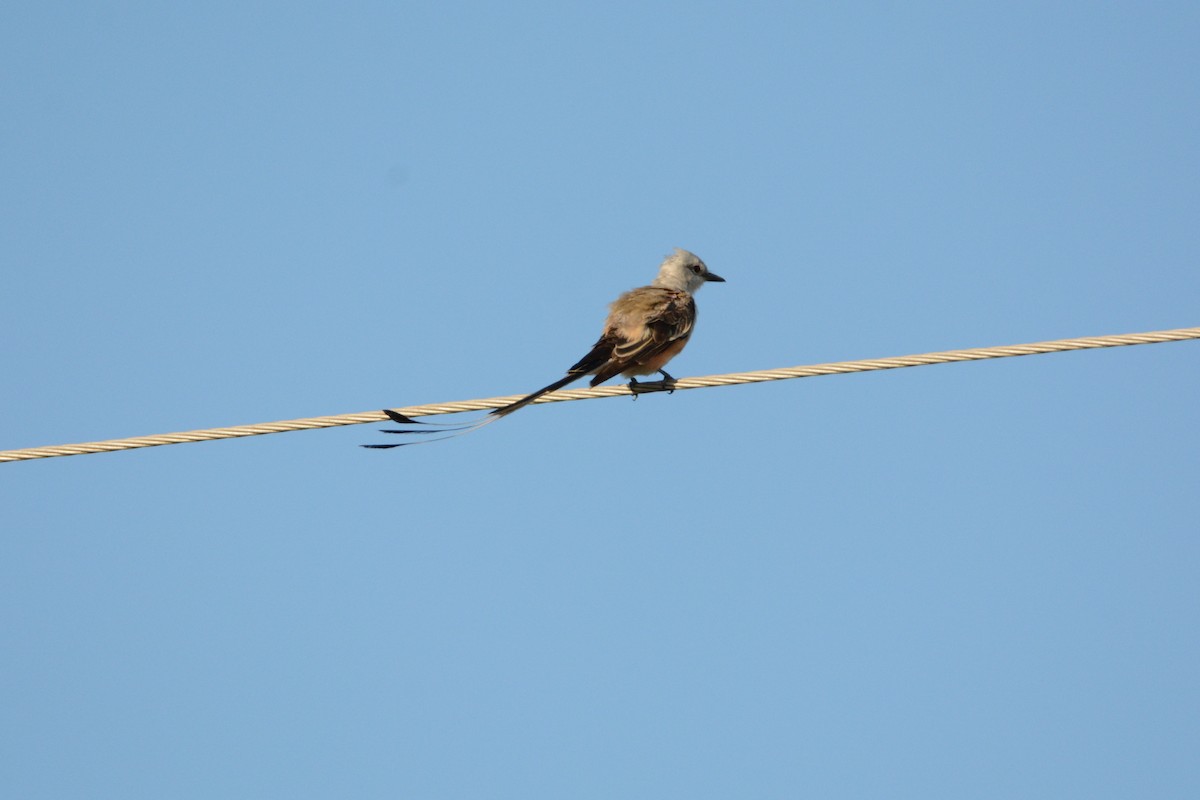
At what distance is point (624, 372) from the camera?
7.36 meters

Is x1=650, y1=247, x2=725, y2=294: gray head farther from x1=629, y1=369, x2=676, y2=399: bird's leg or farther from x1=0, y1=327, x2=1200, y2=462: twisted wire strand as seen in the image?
x1=0, y1=327, x2=1200, y2=462: twisted wire strand

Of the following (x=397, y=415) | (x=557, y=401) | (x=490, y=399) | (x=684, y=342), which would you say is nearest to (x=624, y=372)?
(x=684, y=342)

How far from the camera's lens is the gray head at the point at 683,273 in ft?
29.8

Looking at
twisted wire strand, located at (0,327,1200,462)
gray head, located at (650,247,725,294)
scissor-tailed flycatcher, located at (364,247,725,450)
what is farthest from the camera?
gray head, located at (650,247,725,294)

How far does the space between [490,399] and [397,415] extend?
0.50 metres

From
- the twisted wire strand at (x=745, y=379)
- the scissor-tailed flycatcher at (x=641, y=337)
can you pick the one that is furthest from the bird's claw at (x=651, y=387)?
the twisted wire strand at (x=745, y=379)

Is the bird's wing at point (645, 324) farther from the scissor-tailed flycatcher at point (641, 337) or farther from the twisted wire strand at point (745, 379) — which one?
the twisted wire strand at point (745, 379)

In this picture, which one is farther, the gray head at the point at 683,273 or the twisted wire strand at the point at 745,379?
the gray head at the point at 683,273

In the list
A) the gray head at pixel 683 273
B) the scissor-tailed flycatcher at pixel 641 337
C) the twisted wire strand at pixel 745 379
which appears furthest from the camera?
the gray head at pixel 683 273

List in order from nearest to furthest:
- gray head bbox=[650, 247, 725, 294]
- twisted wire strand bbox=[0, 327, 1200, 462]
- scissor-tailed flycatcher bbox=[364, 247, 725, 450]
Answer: twisted wire strand bbox=[0, 327, 1200, 462]
scissor-tailed flycatcher bbox=[364, 247, 725, 450]
gray head bbox=[650, 247, 725, 294]

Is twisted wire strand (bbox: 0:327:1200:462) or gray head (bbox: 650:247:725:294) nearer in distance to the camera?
twisted wire strand (bbox: 0:327:1200:462)

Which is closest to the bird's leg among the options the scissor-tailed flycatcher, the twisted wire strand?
the scissor-tailed flycatcher

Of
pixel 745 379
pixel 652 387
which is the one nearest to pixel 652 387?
pixel 652 387

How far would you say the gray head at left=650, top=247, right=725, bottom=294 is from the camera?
9094mm
